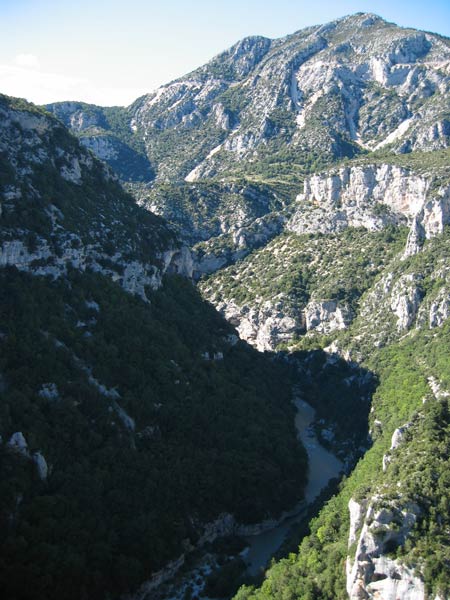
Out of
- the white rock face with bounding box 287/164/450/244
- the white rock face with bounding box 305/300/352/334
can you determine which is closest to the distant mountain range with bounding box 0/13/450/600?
the white rock face with bounding box 305/300/352/334

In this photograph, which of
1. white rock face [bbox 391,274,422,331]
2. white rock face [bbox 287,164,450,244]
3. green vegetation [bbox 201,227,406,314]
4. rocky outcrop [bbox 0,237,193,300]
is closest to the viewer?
rocky outcrop [bbox 0,237,193,300]

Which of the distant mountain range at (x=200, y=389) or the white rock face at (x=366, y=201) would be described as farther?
the white rock face at (x=366, y=201)

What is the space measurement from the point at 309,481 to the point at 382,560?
31.5 m

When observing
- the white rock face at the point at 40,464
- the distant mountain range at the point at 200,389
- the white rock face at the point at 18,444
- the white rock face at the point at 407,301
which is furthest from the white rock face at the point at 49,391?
the white rock face at the point at 407,301

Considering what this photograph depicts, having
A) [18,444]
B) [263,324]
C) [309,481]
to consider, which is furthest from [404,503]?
[263,324]

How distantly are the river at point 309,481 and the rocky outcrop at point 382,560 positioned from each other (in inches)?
532

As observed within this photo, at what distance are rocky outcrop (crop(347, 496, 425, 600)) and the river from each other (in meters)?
13.5

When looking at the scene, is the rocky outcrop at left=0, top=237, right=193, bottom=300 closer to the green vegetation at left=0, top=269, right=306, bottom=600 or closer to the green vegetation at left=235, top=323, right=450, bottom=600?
the green vegetation at left=0, top=269, right=306, bottom=600

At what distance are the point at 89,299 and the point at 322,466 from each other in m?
34.8

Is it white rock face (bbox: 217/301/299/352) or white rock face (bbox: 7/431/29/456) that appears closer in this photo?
white rock face (bbox: 7/431/29/456)

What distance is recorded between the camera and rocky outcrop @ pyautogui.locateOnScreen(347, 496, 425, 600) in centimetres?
4591

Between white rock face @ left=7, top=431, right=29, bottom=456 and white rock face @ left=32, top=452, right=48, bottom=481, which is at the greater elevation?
white rock face @ left=7, top=431, right=29, bottom=456

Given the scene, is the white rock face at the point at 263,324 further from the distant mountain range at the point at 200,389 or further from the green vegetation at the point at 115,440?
the green vegetation at the point at 115,440

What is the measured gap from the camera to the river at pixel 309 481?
6494cm
